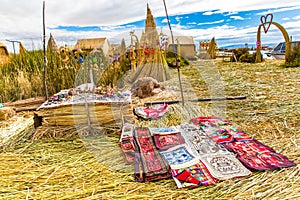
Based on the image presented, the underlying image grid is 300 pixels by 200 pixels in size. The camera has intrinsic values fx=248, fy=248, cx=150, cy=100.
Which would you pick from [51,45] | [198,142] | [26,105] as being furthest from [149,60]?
[198,142]

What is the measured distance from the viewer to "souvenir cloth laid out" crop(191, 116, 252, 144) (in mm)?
2105

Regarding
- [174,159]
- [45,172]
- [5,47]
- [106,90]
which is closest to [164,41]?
[106,90]

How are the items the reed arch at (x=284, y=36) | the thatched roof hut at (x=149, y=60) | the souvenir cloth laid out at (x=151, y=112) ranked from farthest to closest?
the reed arch at (x=284, y=36) < the thatched roof hut at (x=149, y=60) < the souvenir cloth laid out at (x=151, y=112)

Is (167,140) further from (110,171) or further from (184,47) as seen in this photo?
(184,47)

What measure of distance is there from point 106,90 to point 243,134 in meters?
1.46

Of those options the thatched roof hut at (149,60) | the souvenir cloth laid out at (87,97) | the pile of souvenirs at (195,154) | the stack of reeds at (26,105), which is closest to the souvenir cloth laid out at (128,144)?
the pile of souvenirs at (195,154)

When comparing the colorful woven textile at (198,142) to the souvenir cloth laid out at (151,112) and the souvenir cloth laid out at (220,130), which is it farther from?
the souvenir cloth laid out at (151,112)

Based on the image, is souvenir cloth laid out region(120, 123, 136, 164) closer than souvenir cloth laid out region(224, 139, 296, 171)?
No

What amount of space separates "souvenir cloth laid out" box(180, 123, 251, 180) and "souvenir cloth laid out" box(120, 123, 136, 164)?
476 mm

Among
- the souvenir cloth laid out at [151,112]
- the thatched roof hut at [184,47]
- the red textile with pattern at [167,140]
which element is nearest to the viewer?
the red textile with pattern at [167,140]

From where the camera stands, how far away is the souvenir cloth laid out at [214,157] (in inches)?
62.3

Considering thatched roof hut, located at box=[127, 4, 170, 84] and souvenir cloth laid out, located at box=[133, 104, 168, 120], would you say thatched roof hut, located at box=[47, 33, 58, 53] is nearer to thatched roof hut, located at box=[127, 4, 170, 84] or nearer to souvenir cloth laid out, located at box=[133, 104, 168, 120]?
thatched roof hut, located at box=[127, 4, 170, 84]

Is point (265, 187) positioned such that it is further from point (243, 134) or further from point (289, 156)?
point (243, 134)

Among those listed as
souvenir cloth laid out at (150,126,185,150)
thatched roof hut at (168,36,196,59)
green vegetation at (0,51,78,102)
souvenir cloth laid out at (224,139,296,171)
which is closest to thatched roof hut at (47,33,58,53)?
green vegetation at (0,51,78,102)
